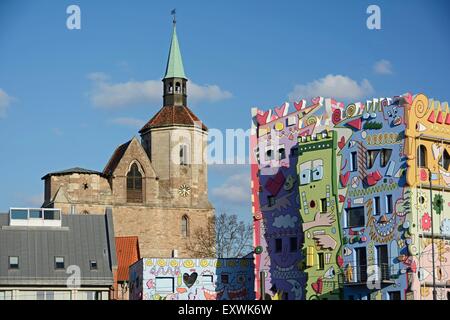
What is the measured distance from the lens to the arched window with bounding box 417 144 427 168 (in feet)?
180

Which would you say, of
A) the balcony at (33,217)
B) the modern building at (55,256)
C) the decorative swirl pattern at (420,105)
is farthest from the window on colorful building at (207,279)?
the decorative swirl pattern at (420,105)

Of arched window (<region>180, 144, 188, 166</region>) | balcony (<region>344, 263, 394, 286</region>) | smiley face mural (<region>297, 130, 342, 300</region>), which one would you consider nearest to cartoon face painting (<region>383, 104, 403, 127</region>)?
smiley face mural (<region>297, 130, 342, 300</region>)

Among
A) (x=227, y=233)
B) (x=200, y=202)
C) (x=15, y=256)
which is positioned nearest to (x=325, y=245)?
(x=15, y=256)

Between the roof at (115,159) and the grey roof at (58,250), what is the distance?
41.0 meters

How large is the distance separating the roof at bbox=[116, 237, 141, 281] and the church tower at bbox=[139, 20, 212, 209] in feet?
59.6

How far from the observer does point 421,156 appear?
55.3 metres

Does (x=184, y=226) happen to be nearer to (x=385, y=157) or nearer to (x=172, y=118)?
(x=172, y=118)

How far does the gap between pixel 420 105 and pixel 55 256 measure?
2539 centimetres

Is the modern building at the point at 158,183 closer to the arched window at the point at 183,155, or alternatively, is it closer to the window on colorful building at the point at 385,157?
the arched window at the point at 183,155

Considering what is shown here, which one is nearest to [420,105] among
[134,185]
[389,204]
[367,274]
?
[389,204]

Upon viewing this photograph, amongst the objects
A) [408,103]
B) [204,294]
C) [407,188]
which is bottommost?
[204,294]

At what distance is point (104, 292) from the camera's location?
63.5 m
